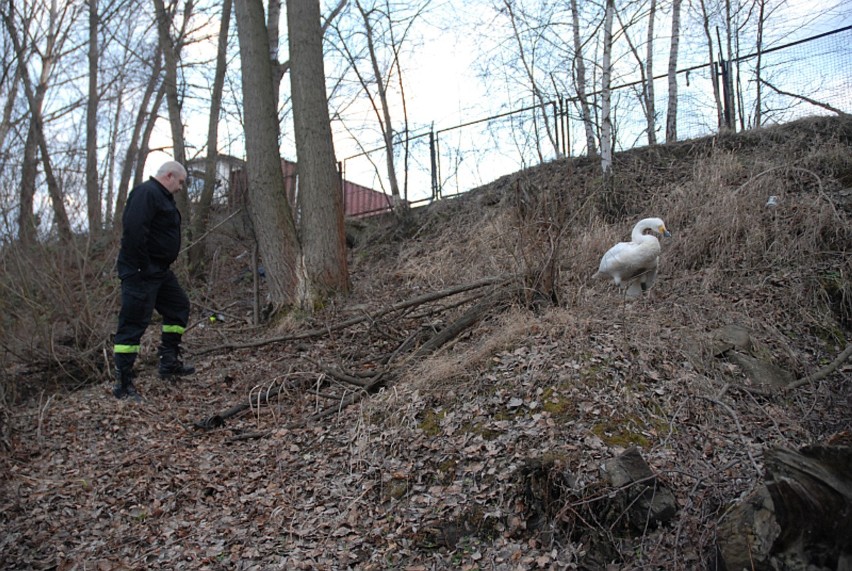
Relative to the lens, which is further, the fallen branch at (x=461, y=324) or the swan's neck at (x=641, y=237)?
the swan's neck at (x=641, y=237)

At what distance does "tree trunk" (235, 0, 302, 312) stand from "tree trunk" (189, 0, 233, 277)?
287 cm

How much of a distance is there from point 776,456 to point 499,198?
9.48 metres

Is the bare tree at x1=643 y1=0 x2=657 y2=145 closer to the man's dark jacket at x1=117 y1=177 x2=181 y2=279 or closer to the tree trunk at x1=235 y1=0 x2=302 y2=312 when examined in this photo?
the tree trunk at x1=235 y1=0 x2=302 y2=312

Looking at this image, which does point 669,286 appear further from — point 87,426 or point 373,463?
point 87,426

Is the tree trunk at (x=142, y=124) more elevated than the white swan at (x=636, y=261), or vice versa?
the tree trunk at (x=142, y=124)

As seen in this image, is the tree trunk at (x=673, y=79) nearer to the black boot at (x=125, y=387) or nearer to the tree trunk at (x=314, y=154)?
the tree trunk at (x=314, y=154)

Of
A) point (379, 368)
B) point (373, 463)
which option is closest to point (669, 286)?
point (379, 368)

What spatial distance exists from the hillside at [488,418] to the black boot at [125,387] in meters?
0.21

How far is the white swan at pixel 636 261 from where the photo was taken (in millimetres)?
6965

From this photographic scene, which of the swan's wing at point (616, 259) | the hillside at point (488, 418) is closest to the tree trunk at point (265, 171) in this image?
the hillside at point (488, 418)

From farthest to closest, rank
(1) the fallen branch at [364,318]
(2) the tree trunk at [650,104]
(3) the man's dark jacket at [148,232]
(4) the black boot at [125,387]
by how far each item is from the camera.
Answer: (2) the tree trunk at [650,104] < (1) the fallen branch at [364,318] < (4) the black boot at [125,387] < (3) the man's dark jacket at [148,232]

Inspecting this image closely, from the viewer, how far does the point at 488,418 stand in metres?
5.12

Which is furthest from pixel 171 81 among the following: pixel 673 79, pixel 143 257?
pixel 673 79

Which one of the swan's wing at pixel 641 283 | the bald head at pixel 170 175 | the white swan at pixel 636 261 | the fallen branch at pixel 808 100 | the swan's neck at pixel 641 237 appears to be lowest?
the swan's wing at pixel 641 283
